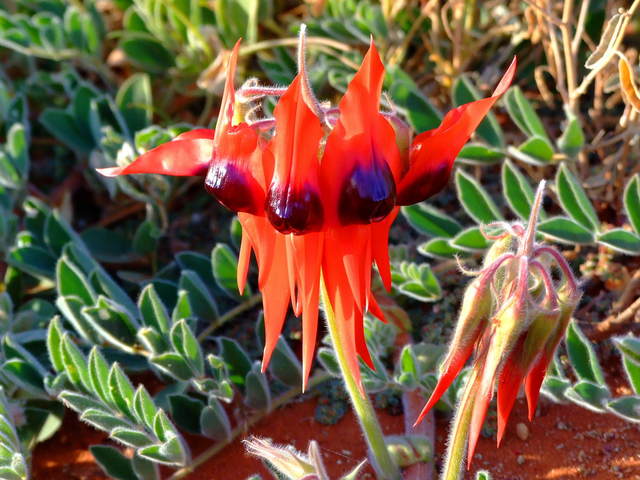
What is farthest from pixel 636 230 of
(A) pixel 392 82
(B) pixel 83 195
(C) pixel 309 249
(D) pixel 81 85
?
(B) pixel 83 195

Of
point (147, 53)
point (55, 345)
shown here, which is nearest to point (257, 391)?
point (55, 345)

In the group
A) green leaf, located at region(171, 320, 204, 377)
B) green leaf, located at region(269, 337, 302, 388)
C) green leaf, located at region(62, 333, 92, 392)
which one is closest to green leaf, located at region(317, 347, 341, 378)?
green leaf, located at region(269, 337, 302, 388)

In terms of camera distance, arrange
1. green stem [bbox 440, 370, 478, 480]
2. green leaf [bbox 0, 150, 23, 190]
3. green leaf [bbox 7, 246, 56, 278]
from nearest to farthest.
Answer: green stem [bbox 440, 370, 478, 480] < green leaf [bbox 7, 246, 56, 278] < green leaf [bbox 0, 150, 23, 190]

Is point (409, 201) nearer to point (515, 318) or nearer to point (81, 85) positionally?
point (515, 318)

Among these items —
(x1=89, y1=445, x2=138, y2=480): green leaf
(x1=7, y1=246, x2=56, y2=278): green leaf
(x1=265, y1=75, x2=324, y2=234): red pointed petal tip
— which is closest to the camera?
(x1=265, y1=75, x2=324, y2=234): red pointed petal tip

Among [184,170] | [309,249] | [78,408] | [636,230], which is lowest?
[78,408]

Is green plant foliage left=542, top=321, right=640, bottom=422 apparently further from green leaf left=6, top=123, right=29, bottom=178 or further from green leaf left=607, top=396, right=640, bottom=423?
green leaf left=6, top=123, right=29, bottom=178
